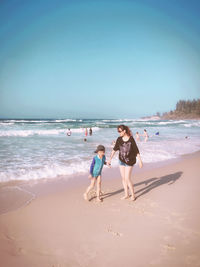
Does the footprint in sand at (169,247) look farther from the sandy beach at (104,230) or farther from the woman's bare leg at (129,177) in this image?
the woman's bare leg at (129,177)

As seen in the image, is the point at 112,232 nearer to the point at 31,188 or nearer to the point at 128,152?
the point at 128,152

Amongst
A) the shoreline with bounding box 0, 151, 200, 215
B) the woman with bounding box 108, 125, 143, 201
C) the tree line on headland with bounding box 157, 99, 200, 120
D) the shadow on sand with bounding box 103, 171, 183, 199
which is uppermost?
the tree line on headland with bounding box 157, 99, 200, 120

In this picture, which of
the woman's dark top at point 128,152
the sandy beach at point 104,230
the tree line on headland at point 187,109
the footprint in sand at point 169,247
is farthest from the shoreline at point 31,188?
the tree line on headland at point 187,109

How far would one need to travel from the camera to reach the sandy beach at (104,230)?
2.79 m

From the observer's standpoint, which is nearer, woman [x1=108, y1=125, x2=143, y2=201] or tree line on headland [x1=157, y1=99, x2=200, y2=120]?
woman [x1=108, y1=125, x2=143, y2=201]

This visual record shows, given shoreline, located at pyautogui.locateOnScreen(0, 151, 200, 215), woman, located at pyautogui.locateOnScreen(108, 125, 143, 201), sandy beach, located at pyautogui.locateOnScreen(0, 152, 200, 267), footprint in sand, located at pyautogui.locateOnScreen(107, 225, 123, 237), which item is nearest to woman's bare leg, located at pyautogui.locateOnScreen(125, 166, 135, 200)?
woman, located at pyautogui.locateOnScreen(108, 125, 143, 201)

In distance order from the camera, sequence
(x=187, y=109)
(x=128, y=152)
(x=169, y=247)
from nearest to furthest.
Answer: (x=169, y=247) < (x=128, y=152) < (x=187, y=109)

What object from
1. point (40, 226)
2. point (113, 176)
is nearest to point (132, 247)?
point (40, 226)

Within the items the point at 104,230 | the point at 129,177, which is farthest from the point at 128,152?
the point at 104,230

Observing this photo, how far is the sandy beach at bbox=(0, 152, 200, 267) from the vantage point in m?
2.79

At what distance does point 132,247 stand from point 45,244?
1.43 m

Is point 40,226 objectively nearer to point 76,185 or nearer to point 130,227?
point 130,227

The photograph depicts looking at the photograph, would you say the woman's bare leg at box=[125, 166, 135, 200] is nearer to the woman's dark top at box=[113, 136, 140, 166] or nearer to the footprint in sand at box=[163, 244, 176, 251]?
the woman's dark top at box=[113, 136, 140, 166]

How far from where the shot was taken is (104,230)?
3.49 metres
